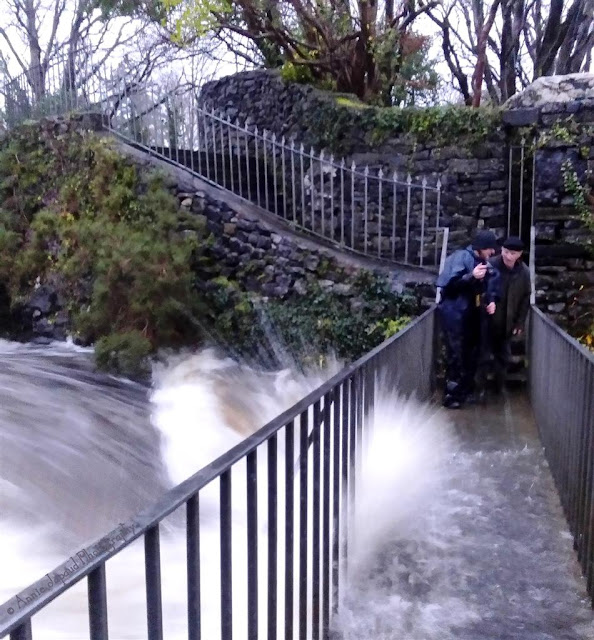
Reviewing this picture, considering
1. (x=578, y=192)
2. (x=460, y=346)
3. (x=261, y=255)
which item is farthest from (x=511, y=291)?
(x=261, y=255)

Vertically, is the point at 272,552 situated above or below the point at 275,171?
below

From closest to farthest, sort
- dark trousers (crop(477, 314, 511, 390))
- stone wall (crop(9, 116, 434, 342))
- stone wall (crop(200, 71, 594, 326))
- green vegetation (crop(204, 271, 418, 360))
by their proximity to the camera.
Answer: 1. dark trousers (crop(477, 314, 511, 390))
2. stone wall (crop(200, 71, 594, 326))
3. green vegetation (crop(204, 271, 418, 360))
4. stone wall (crop(9, 116, 434, 342))

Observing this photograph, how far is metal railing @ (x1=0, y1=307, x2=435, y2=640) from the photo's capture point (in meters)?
1.31

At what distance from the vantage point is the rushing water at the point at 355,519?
10.7 feet

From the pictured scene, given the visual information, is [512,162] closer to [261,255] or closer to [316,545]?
[261,255]

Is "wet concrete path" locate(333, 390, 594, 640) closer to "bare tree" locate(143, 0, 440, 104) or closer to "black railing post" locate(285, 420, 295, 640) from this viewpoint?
"black railing post" locate(285, 420, 295, 640)

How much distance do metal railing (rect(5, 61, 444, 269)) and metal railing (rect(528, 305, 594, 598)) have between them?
3.80 m

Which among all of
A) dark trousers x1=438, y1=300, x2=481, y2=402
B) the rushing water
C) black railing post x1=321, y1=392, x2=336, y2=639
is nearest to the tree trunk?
dark trousers x1=438, y1=300, x2=481, y2=402

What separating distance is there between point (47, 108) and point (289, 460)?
13268 millimetres

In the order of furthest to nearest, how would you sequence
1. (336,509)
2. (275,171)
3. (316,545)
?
→ (275,171) → (336,509) → (316,545)

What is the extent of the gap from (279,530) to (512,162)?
6642 mm

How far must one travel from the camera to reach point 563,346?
4.23 m

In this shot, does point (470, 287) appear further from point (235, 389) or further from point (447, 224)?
point (235, 389)

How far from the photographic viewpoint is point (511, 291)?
6.44 m
